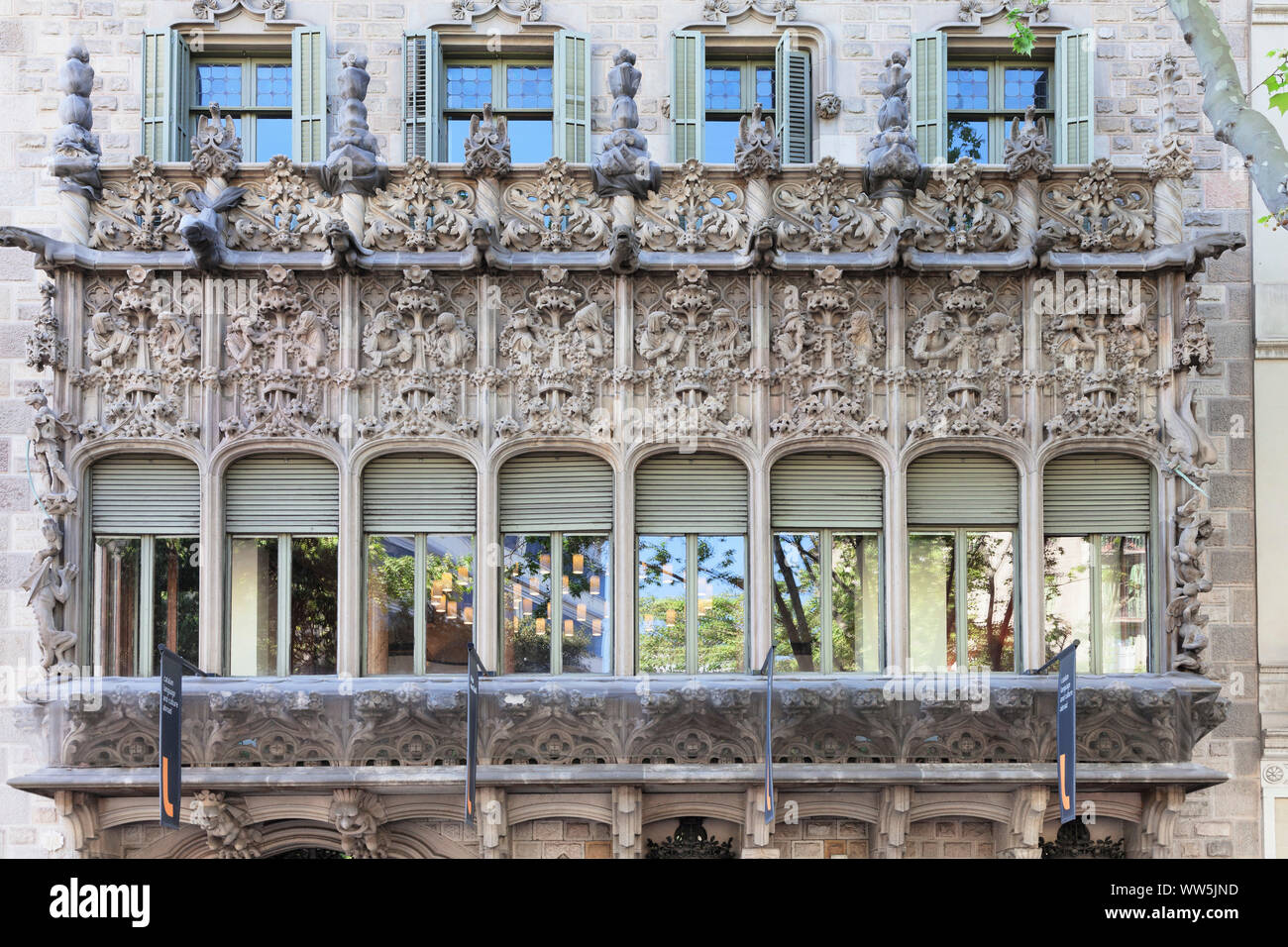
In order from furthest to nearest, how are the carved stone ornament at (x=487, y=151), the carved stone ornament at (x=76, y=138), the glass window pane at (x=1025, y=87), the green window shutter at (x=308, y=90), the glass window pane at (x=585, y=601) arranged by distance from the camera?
the glass window pane at (x=1025, y=87)
the green window shutter at (x=308, y=90)
the glass window pane at (x=585, y=601)
the carved stone ornament at (x=487, y=151)
the carved stone ornament at (x=76, y=138)

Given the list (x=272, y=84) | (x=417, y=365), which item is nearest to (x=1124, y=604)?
(x=417, y=365)

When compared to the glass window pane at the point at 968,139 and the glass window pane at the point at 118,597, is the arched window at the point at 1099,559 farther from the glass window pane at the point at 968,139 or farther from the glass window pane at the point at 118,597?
the glass window pane at the point at 118,597

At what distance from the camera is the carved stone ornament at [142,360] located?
44.8 feet

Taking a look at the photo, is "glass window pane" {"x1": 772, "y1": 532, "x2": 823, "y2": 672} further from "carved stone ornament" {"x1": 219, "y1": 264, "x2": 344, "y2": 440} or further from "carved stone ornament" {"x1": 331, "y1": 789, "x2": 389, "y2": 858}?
"carved stone ornament" {"x1": 219, "y1": 264, "x2": 344, "y2": 440}

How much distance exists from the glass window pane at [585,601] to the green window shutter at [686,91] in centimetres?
461

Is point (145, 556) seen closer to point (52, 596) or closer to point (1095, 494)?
point (52, 596)

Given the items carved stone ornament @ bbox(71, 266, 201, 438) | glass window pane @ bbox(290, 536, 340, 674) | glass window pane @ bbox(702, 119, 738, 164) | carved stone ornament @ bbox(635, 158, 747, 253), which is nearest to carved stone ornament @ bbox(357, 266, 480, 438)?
glass window pane @ bbox(290, 536, 340, 674)

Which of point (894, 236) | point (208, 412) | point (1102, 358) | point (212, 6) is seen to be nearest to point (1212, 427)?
point (1102, 358)

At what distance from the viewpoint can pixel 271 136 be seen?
1526 cm

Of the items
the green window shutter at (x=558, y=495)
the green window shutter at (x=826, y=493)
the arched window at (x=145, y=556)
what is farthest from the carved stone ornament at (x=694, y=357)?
the arched window at (x=145, y=556)

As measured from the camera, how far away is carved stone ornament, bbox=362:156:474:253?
13750mm

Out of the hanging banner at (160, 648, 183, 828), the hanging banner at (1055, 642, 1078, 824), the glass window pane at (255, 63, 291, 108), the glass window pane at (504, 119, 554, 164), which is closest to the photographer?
the hanging banner at (160, 648, 183, 828)

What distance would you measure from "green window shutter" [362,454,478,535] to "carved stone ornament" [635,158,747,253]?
3.12 meters

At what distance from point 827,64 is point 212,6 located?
7.01 meters
